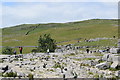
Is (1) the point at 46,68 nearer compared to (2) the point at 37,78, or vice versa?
(2) the point at 37,78

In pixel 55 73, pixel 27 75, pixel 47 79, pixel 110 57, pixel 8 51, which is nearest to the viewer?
pixel 47 79

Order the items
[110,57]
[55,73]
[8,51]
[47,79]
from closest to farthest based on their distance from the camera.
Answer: [47,79] → [55,73] → [110,57] → [8,51]

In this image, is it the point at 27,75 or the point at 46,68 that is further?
the point at 46,68

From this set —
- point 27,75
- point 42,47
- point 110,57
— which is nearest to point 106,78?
point 27,75

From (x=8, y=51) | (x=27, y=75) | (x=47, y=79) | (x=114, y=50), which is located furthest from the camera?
(x=8, y=51)

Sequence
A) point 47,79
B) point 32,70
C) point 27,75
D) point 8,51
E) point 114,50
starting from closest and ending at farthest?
point 47,79 → point 27,75 → point 32,70 → point 114,50 → point 8,51

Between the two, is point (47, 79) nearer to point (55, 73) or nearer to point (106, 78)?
point (55, 73)

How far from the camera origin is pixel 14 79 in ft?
72.4

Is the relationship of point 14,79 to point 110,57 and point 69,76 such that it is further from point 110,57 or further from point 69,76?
point 110,57

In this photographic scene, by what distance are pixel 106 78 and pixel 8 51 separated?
5777 cm

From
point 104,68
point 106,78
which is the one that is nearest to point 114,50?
point 104,68

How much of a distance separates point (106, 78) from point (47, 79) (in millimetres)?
5524

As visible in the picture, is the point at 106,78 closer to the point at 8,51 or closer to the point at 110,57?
the point at 110,57

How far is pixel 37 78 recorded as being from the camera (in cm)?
2228
